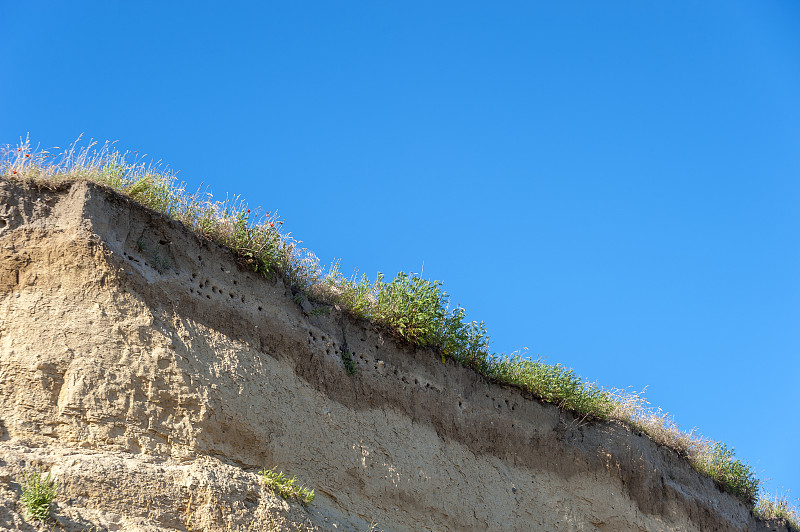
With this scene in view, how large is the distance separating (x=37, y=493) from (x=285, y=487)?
2.74 meters

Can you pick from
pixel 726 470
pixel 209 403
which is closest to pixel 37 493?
pixel 209 403

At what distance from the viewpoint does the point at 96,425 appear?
830 centimetres

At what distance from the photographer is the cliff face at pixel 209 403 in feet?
26.7

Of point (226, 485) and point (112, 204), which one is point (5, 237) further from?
point (226, 485)

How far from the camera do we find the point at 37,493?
7320 mm

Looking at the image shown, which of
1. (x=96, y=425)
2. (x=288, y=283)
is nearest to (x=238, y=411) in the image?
(x=96, y=425)

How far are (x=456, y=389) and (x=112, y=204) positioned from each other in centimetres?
590

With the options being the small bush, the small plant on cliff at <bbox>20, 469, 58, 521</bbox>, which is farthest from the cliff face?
the small bush

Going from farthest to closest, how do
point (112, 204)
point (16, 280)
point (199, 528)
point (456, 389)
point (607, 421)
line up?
point (607, 421), point (456, 389), point (112, 204), point (16, 280), point (199, 528)

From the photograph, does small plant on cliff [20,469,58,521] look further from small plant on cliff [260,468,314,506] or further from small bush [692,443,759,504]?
small bush [692,443,759,504]

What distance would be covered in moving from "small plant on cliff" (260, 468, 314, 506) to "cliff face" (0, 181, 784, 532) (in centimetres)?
14

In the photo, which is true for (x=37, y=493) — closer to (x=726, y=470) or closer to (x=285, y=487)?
(x=285, y=487)

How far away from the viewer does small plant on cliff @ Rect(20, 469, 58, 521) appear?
723cm

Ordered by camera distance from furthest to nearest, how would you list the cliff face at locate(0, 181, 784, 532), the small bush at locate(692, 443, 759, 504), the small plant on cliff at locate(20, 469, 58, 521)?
1. the small bush at locate(692, 443, 759, 504)
2. the cliff face at locate(0, 181, 784, 532)
3. the small plant on cliff at locate(20, 469, 58, 521)
